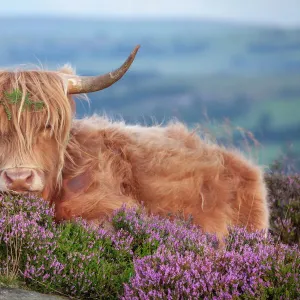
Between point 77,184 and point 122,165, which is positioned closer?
point 77,184

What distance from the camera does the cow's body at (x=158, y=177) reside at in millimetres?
6422

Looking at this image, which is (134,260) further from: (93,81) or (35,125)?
(93,81)

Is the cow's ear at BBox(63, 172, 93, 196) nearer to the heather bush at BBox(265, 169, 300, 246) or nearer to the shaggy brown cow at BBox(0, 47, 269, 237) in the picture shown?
the shaggy brown cow at BBox(0, 47, 269, 237)

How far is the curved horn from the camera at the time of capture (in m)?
6.19

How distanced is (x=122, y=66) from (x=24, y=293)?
2324 millimetres

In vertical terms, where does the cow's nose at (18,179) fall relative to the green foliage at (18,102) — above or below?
below

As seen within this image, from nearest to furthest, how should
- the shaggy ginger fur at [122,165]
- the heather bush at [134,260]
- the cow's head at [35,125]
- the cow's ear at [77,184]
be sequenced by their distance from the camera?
1. the heather bush at [134,260]
2. the cow's head at [35,125]
3. the shaggy ginger fur at [122,165]
4. the cow's ear at [77,184]

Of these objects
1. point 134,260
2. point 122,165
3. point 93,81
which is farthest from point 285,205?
point 134,260

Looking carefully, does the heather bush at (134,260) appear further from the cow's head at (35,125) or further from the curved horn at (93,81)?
the curved horn at (93,81)

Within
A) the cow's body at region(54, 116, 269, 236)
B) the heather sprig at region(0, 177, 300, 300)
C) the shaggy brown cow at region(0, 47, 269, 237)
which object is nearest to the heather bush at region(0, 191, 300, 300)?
the heather sprig at region(0, 177, 300, 300)

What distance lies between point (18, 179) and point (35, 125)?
525mm

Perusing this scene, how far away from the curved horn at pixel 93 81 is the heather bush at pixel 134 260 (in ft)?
3.88

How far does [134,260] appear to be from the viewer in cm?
474

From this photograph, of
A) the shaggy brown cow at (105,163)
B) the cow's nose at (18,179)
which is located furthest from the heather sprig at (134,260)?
the shaggy brown cow at (105,163)
